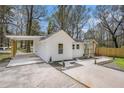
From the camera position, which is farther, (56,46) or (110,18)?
(56,46)

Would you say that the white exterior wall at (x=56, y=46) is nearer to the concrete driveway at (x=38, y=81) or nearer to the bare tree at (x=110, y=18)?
the bare tree at (x=110, y=18)

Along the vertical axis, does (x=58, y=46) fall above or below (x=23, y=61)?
above

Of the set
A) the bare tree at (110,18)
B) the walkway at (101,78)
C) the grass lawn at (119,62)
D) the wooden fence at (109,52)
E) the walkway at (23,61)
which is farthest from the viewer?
the walkway at (23,61)

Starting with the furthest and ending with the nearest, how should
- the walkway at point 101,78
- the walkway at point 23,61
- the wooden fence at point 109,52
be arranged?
1. the walkway at point 23,61
2. the wooden fence at point 109,52
3. the walkway at point 101,78

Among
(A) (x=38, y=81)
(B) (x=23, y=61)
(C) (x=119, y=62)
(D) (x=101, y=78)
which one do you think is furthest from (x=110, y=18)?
(B) (x=23, y=61)

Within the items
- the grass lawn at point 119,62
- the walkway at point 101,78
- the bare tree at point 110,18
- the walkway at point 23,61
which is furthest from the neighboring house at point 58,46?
the walkway at point 101,78

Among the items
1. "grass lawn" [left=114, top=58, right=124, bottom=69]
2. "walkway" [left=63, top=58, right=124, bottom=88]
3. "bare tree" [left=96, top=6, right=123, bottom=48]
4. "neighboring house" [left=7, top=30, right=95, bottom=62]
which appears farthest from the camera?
"neighboring house" [left=7, top=30, right=95, bottom=62]

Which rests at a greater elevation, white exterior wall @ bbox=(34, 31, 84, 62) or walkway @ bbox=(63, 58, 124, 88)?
white exterior wall @ bbox=(34, 31, 84, 62)

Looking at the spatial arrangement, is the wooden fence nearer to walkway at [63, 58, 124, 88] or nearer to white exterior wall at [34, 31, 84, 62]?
walkway at [63, 58, 124, 88]

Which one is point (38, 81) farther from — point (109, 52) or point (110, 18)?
point (110, 18)

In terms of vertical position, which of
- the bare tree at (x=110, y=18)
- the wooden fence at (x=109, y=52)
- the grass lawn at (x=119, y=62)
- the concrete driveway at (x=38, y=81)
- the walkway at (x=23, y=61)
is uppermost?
the bare tree at (x=110, y=18)

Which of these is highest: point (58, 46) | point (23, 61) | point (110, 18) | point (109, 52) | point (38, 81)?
point (110, 18)

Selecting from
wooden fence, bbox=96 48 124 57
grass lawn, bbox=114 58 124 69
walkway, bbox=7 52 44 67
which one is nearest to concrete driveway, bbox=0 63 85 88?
wooden fence, bbox=96 48 124 57

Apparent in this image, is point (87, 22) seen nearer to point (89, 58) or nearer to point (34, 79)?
point (89, 58)
